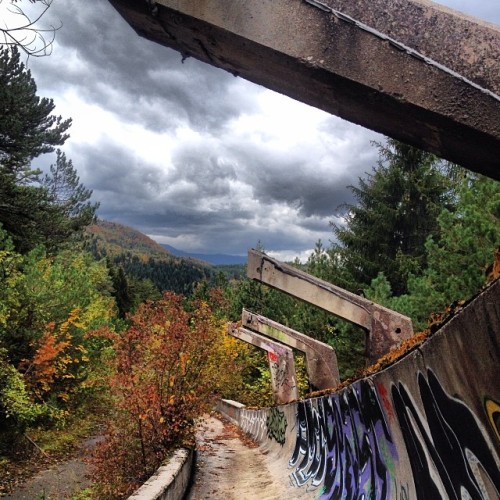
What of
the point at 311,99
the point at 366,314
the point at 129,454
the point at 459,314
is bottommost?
the point at 129,454

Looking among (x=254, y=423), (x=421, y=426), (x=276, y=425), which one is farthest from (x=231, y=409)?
(x=421, y=426)

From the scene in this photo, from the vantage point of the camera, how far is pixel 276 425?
12531 mm

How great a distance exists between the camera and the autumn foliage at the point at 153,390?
838 centimetres

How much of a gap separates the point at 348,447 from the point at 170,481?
2.76 metres

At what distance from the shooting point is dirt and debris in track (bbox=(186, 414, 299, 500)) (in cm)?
832

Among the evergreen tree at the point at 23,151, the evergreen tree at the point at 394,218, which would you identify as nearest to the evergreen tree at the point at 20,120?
the evergreen tree at the point at 23,151

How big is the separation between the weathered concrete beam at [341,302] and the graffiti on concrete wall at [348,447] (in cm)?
181

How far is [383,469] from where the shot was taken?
14.1 feet

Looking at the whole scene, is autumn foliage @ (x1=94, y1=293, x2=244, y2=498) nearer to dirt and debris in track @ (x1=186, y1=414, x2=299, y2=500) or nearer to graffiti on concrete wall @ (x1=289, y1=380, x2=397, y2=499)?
dirt and debris in track @ (x1=186, y1=414, x2=299, y2=500)

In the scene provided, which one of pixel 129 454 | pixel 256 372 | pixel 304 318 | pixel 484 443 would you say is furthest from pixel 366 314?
pixel 256 372

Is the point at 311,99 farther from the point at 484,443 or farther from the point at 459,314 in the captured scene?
the point at 484,443

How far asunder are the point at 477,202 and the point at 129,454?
35.9 ft

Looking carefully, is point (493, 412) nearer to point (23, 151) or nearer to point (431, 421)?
point (431, 421)

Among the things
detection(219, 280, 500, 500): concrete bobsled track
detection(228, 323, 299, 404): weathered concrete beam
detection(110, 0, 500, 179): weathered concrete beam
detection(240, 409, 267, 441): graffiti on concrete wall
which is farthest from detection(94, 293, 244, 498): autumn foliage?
detection(228, 323, 299, 404): weathered concrete beam
